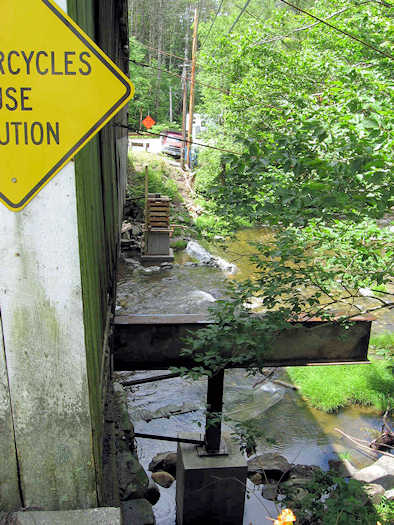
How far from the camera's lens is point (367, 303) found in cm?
1411

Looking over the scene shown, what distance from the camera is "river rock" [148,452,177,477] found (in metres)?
8.32

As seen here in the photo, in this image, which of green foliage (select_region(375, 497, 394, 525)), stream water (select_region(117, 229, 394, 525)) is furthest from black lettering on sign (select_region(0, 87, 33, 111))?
stream water (select_region(117, 229, 394, 525))

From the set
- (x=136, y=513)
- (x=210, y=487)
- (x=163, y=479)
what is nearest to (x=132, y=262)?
(x=163, y=479)

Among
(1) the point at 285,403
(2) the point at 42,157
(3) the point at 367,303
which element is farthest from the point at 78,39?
(3) the point at 367,303

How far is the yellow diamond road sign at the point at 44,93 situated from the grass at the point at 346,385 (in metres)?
9.35

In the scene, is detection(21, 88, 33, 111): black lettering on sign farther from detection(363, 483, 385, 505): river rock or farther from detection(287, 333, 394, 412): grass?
detection(287, 333, 394, 412): grass

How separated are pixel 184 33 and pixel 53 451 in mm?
61893

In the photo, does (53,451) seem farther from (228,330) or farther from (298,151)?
(298,151)

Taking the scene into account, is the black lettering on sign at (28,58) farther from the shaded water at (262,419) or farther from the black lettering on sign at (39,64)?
the shaded water at (262,419)

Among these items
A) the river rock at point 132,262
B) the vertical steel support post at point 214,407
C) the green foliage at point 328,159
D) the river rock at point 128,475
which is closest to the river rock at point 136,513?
the river rock at point 128,475

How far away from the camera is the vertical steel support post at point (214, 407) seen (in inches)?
246

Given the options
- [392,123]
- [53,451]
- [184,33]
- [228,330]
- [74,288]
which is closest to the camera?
[74,288]

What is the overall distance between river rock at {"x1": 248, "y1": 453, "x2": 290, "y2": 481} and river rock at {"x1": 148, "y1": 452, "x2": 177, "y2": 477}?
1.36 metres

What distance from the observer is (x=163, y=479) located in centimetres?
801
